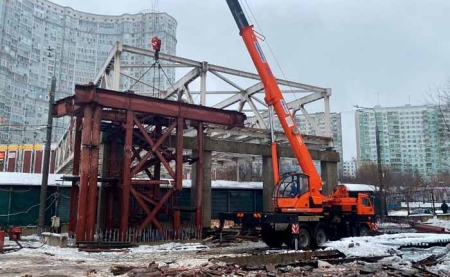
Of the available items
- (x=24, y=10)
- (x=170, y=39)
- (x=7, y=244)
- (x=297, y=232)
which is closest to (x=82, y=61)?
(x=24, y=10)

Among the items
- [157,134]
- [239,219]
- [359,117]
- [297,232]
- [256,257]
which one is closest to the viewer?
[256,257]

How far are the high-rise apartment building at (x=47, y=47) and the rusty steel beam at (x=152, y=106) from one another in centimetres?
4664

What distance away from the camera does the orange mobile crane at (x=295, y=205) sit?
17141 mm

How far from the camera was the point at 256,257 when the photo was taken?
12586 millimetres

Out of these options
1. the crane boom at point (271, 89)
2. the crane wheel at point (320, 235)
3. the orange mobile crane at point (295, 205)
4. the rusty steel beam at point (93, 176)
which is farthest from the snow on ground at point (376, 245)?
the rusty steel beam at point (93, 176)

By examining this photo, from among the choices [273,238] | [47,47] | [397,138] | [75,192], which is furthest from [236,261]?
[47,47]

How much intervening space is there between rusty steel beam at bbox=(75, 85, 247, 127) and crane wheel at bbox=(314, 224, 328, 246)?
279 inches

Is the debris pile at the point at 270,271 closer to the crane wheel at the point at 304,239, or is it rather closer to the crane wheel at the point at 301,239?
the crane wheel at the point at 301,239

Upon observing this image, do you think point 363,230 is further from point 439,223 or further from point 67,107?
point 67,107

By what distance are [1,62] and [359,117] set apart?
6132 centimetres

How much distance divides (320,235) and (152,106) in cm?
961

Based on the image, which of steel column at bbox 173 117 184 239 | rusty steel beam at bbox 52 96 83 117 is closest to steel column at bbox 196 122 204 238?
steel column at bbox 173 117 184 239

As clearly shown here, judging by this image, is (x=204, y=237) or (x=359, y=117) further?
(x=359, y=117)

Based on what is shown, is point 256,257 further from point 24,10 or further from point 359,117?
point 24,10
